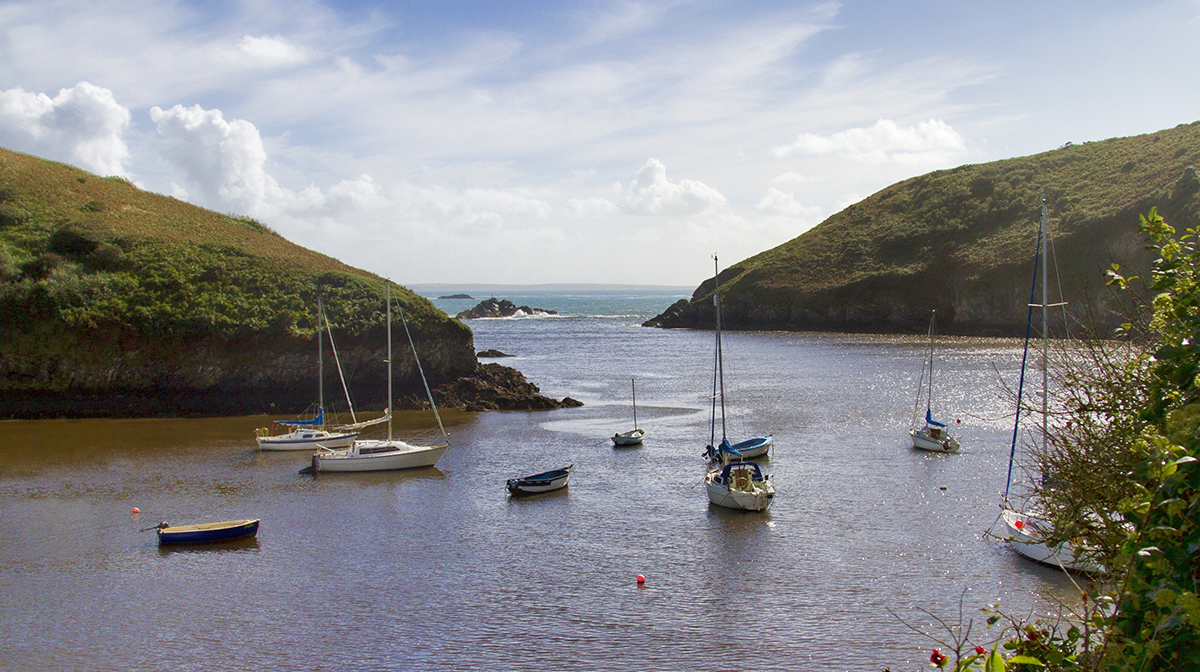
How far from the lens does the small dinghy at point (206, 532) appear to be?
96.6 feet

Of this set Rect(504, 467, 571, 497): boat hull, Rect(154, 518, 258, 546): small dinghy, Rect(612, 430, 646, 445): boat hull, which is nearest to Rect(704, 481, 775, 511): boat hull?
Rect(504, 467, 571, 497): boat hull

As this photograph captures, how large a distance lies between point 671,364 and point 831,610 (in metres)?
70.5

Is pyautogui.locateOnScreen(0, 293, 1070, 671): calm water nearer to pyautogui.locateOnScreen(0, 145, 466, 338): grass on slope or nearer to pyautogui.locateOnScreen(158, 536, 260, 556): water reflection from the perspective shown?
pyautogui.locateOnScreen(158, 536, 260, 556): water reflection

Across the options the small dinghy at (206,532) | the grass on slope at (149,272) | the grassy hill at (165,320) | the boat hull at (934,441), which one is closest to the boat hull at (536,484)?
the small dinghy at (206,532)

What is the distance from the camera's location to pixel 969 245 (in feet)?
437

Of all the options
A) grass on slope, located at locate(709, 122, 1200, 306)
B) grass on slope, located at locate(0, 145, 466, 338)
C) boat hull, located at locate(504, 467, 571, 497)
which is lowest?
boat hull, located at locate(504, 467, 571, 497)

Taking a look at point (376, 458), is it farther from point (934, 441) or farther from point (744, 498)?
point (934, 441)

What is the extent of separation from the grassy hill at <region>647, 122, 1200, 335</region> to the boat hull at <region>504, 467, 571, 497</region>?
284ft

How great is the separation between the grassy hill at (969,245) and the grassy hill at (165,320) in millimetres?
84906

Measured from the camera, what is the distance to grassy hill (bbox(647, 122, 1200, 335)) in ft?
371

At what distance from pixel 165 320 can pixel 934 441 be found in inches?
2119

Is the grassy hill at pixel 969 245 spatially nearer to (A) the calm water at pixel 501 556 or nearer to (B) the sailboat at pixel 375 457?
(A) the calm water at pixel 501 556

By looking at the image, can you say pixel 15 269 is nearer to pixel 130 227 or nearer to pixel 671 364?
pixel 130 227

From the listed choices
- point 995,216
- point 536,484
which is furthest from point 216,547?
point 995,216
